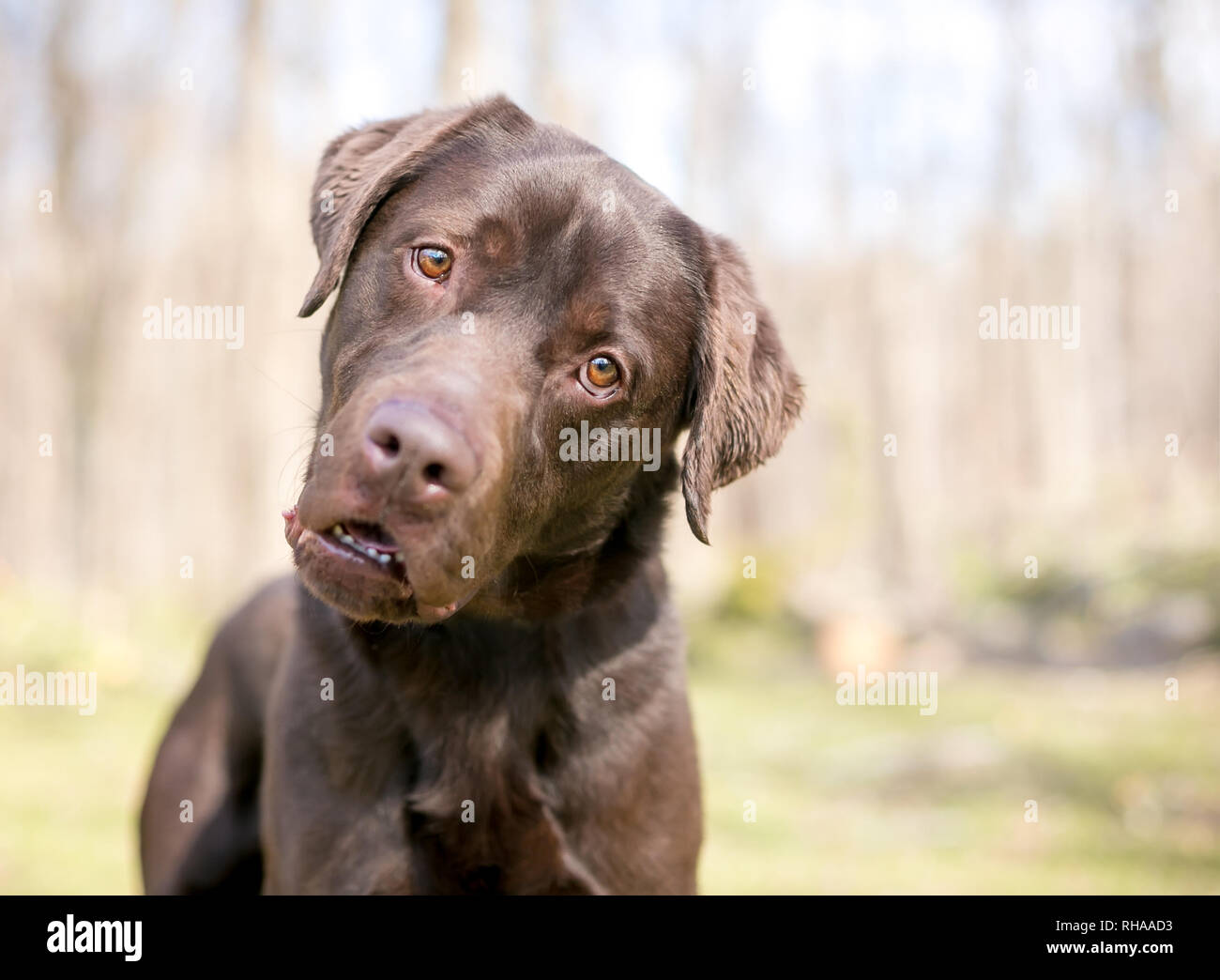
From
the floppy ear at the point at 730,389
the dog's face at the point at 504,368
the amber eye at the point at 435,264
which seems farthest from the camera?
the floppy ear at the point at 730,389

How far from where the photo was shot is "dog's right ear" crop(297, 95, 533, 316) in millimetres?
2770

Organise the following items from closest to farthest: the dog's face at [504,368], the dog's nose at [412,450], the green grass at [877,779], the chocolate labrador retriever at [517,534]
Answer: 1. the dog's nose at [412,450]
2. the dog's face at [504,368]
3. the chocolate labrador retriever at [517,534]
4. the green grass at [877,779]

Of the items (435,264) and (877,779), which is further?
(877,779)

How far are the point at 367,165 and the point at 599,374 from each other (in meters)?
0.97

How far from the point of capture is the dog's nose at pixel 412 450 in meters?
2.11

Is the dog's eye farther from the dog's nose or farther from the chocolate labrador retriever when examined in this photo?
the dog's nose

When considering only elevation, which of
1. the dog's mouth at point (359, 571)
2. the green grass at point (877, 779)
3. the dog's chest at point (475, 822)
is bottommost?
the green grass at point (877, 779)

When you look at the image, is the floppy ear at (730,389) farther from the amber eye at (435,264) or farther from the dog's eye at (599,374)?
the amber eye at (435,264)

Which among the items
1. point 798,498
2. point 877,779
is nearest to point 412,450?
point 877,779

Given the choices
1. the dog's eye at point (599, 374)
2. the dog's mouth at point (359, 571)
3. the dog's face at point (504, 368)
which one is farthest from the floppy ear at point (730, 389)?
the dog's mouth at point (359, 571)

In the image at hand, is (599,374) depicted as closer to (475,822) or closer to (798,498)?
(475,822)

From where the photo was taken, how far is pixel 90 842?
6340 mm

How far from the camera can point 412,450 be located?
211cm
